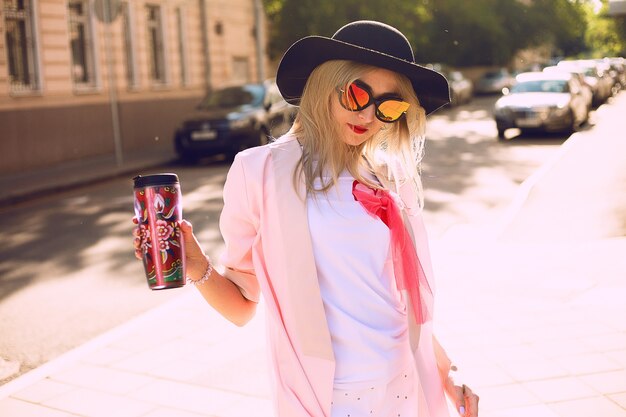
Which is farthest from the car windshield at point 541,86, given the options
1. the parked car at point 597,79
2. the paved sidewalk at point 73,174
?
the paved sidewalk at point 73,174

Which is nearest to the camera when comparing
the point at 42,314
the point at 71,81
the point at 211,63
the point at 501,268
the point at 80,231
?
the point at 42,314

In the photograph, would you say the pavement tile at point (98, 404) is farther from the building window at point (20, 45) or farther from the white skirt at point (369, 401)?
the building window at point (20, 45)

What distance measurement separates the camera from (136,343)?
5320 mm

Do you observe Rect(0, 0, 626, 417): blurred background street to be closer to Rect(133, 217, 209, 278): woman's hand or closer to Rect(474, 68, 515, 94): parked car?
Rect(133, 217, 209, 278): woman's hand

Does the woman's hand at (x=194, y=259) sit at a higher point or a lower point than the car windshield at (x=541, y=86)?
lower

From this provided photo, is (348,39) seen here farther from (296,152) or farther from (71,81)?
(71,81)

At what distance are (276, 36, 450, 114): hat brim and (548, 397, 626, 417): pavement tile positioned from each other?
2.24 meters

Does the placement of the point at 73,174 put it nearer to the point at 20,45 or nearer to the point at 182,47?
the point at 20,45

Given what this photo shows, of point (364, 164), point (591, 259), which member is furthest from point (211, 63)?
point (364, 164)

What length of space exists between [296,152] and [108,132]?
59.0 ft

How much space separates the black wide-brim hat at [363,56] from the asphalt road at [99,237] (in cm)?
368

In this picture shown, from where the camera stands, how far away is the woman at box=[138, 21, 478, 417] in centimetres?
193

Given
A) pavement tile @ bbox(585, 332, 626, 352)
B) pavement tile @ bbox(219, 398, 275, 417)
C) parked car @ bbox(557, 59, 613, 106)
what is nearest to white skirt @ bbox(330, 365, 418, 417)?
pavement tile @ bbox(219, 398, 275, 417)

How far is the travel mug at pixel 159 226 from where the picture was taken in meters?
1.89
